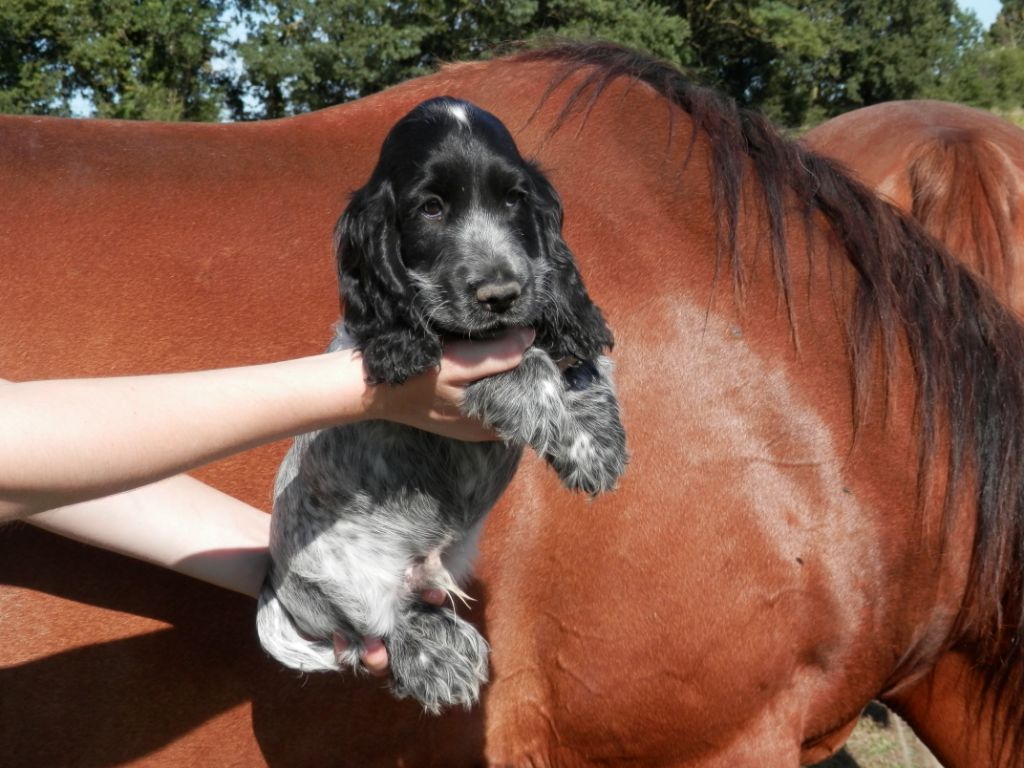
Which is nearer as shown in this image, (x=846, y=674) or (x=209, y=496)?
(x=209, y=496)

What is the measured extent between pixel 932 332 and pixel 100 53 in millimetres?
20627

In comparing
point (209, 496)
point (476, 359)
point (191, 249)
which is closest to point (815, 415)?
point (476, 359)

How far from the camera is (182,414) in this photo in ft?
4.58

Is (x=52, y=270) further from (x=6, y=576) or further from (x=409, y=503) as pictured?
(x=409, y=503)

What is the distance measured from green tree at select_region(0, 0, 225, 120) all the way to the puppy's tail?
18.8 meters

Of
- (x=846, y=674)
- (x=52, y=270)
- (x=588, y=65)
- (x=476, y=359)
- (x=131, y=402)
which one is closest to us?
(x=131, y=402)

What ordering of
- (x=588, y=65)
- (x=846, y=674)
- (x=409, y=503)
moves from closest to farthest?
(x=409, y=503) → (x=846, y=674) → (x=588, y=65)

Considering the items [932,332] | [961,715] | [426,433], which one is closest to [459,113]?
[426,433]

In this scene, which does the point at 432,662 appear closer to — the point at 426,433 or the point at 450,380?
the point at 426,433

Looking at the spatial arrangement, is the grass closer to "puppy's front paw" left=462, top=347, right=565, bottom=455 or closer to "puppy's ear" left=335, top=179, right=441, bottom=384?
"puppy's front paw" left=462, top=347, right=565, bottom=455

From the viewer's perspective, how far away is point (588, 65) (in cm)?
253

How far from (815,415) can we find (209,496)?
1.34 m

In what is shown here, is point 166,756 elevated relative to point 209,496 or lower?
lower

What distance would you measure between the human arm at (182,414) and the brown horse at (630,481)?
0.63m
